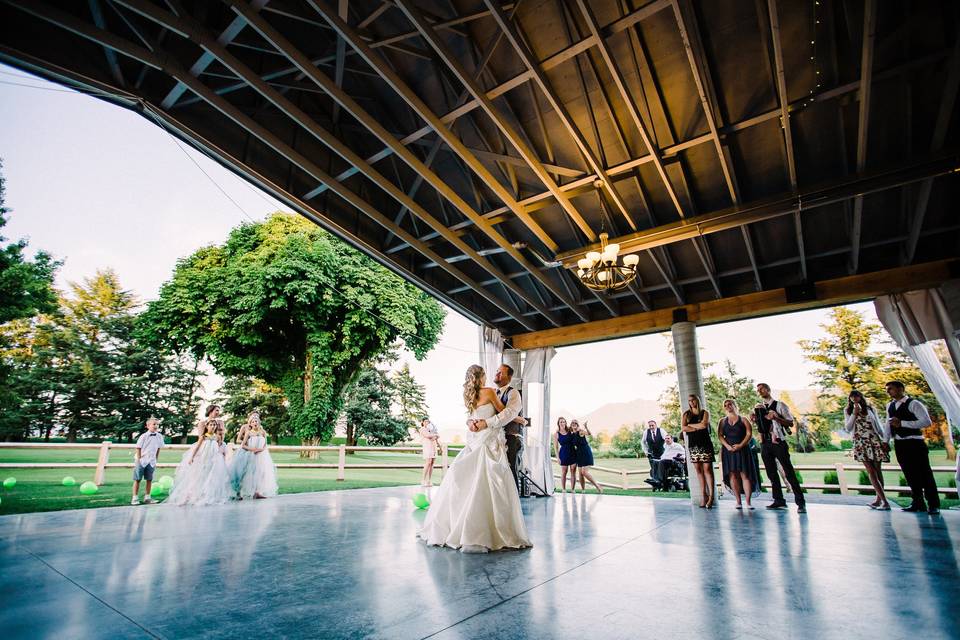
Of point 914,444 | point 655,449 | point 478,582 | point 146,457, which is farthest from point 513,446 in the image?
point 146,457

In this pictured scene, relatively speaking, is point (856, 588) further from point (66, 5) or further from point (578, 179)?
point (66, 5)

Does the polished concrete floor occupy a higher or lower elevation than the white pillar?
lower

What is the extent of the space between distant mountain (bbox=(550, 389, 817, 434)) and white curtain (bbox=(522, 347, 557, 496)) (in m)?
7.96

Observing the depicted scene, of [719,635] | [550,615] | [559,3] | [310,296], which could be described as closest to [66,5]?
[559,3]

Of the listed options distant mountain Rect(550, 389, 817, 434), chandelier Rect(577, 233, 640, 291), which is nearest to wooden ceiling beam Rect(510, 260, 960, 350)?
chandelier Rect(577, 233, 640, 291)

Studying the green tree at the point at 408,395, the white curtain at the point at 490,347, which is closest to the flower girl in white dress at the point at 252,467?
the white curtain at the point at 490,347

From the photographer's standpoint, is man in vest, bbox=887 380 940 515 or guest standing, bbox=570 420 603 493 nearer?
man in vest, bbox=887 380 940 515

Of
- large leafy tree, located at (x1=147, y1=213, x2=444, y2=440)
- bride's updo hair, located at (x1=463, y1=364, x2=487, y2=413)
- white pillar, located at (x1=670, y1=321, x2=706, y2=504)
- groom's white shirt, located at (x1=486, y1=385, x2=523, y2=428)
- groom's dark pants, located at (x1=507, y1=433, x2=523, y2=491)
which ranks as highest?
large leafy tree, located at (x1=147, y1=213, x2=444, y2=440)

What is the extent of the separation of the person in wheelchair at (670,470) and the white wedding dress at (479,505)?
7549 millimetres

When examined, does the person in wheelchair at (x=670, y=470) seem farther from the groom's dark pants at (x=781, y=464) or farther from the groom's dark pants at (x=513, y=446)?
the groom's dark pants at (x=513, y=446)

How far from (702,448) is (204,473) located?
770 centimetres

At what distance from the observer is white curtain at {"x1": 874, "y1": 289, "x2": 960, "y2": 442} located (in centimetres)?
536

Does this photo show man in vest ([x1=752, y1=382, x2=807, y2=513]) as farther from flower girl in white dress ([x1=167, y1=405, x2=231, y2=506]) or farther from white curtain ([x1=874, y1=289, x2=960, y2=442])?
flower girl in white dress ([x1=167, y1=405, x2=231, y2=506])

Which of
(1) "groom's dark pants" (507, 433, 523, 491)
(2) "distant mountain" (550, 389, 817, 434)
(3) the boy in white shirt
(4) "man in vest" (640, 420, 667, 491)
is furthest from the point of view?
(2) "distant mountain" (550, 389, 817, 434)
